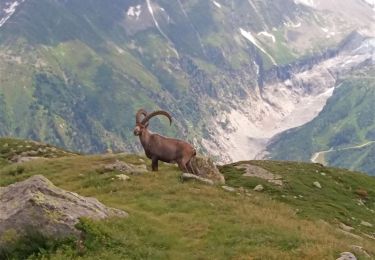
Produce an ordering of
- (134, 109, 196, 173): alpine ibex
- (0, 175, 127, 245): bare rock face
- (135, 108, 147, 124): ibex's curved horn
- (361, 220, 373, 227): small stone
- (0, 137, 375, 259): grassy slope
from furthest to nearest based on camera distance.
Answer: (361, 220, 373, 227): small stone
(135, 108, 147, 124): ibex's curved horn
(134, 109, 196, 173): alpine ibex
(0, 137, 375, 259): grassy slope
(0, 175, 127, 245): bare rock face

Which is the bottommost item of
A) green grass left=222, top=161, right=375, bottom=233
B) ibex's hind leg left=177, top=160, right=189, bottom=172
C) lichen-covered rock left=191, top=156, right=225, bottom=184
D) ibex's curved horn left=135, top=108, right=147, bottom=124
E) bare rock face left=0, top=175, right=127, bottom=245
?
green grass left=222, top=161, right=375, bottom=233

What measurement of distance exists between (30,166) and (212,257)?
3013 centimetres

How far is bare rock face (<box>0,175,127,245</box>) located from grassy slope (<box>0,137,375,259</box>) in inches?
39.6

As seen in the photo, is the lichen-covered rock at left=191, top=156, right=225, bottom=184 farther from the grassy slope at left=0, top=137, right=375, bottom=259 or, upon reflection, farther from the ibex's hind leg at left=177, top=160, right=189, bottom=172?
the grassy slope at left=0, top=137, right=375, bottom=259

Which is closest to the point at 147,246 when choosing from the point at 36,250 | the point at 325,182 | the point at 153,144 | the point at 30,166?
the point at 36,250

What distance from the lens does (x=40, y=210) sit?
2300 centimetres

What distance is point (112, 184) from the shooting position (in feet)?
126

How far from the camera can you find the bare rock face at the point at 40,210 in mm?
22641

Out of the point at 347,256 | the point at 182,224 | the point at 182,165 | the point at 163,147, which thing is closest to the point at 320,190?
the point at 182,165

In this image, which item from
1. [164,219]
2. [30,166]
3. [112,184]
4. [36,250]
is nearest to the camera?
[36,250]

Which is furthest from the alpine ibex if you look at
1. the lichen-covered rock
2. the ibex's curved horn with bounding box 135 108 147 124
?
the lichen-covered rock

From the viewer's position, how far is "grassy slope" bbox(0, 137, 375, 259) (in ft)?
77.8

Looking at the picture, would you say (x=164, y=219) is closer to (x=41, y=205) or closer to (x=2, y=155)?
(x=41, y=205)

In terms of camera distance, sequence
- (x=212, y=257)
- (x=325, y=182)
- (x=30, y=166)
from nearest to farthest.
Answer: (x=212, y=257)
(x=30, y=166)
(x=325, y=182)
